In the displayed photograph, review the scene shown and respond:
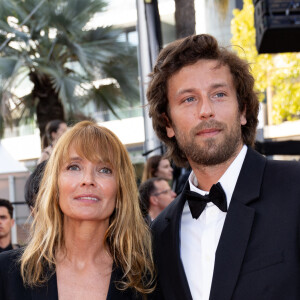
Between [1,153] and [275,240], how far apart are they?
9.35 m

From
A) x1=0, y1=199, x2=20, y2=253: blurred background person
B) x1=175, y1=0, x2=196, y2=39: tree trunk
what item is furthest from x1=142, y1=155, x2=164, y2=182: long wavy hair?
x1=175, y1=0, x2=196, y2=39: tree trunk

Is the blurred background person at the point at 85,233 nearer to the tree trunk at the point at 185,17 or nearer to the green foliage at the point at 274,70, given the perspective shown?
the tree trunk at the point at 185,17

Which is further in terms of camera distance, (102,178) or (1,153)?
(1,153)

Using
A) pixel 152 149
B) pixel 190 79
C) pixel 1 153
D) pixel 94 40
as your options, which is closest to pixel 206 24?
pixel 94 40

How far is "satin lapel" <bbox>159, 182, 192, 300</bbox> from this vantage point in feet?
8.72

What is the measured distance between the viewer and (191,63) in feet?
9.77

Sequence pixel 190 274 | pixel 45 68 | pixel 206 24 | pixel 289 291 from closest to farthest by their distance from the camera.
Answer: pixel 289 291
pixel 190 274
pixel 45 68
pixel 206 24

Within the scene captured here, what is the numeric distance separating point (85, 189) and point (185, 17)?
21.1 feet

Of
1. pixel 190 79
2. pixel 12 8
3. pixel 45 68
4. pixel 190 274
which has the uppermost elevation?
pixel 12 8

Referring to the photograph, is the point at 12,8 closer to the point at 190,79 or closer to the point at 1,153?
the point at 1,153

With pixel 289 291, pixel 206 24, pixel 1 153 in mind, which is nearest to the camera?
pixel 289 291

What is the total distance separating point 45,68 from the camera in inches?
479

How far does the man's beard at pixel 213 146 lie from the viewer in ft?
8.96

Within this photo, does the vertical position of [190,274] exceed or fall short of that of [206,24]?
it falls short
